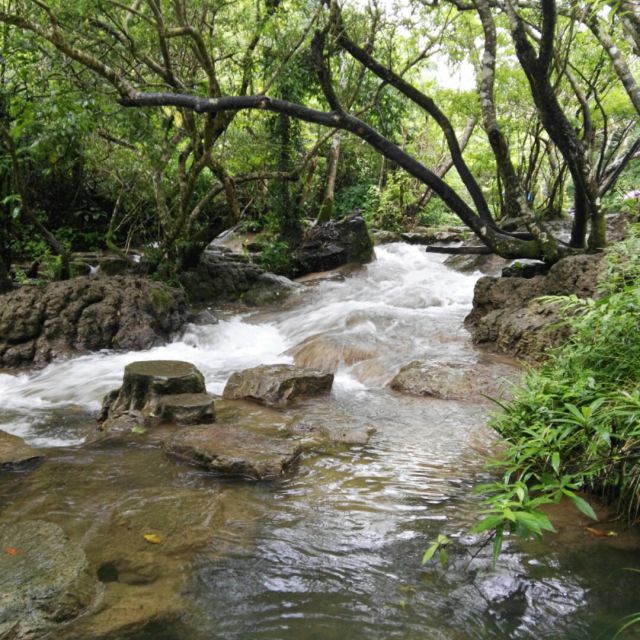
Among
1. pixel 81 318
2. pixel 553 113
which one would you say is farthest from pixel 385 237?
pixel 81 318

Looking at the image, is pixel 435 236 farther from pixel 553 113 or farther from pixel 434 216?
pixel 553 113

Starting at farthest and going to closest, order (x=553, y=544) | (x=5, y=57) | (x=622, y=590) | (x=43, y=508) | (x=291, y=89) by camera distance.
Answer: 1. (x=291, y=89)
2. (x=5, y=57)
3. (x=43, y=508)
4. (x=553, y=544)
5. (x=622, y=590)

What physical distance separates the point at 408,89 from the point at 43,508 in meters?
7.59

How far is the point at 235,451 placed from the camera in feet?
13.8

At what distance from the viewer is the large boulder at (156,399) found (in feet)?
17.2

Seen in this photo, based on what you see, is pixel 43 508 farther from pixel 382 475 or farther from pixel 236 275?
pixel 236 275

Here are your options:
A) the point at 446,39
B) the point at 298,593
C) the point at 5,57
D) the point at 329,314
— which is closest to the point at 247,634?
the point at 298,593

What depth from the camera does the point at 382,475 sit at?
4.02 meters

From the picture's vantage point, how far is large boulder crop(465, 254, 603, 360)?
264 inches

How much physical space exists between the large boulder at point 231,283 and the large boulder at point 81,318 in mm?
2270

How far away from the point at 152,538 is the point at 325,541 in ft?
3.36

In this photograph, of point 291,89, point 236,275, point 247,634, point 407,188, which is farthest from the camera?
point 407,188

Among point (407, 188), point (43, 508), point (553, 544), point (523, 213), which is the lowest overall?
point (43, 508)

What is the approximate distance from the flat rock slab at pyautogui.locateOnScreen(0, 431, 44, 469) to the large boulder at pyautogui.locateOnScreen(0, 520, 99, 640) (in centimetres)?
149
